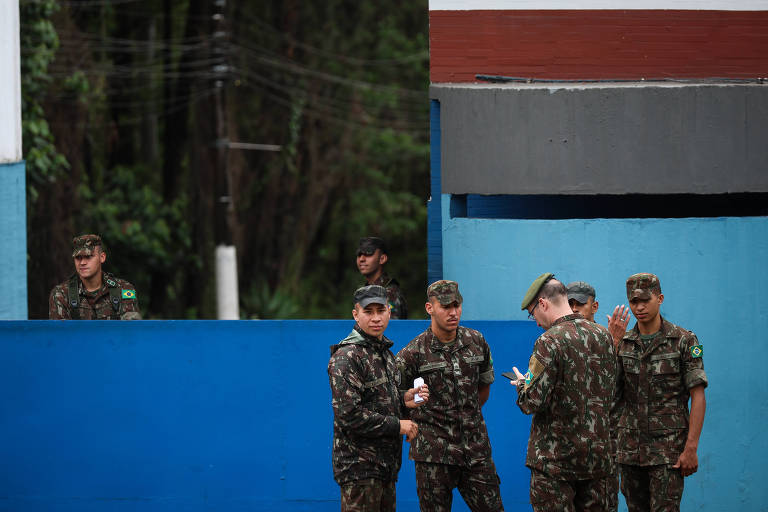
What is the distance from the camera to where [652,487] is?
23.4 feet

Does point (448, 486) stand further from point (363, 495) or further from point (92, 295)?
point (92, 295)

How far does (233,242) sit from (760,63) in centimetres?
1489

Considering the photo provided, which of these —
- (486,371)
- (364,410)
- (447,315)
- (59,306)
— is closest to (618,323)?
(486,371)

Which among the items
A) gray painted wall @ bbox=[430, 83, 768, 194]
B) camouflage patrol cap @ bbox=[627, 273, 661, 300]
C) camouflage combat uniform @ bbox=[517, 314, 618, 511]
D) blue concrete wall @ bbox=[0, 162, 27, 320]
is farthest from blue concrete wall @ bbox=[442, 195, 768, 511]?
blue concrete wall @ bbox=[0, 162, 27, 320]

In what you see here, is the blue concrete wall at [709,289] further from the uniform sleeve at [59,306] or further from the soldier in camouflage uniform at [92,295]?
the uniform sleeve at [59,306]

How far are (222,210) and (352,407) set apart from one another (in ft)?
56.4

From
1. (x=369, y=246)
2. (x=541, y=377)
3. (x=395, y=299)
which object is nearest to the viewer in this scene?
(x=541, y=377)

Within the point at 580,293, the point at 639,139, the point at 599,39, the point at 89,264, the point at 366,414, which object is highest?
the point at 599,39

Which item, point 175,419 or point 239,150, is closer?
point 175,419

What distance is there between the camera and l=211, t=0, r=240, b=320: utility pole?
2298cm

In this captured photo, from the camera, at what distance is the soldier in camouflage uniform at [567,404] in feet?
20.4

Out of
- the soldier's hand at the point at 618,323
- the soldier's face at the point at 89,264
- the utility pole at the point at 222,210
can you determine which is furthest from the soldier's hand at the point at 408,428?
the utility pole at the point at 222,210

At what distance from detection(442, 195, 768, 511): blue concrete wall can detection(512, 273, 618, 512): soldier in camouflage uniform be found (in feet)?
6.96

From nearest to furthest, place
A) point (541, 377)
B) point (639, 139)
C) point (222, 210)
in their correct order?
point (541, 377)
point (639, 139)
point (222, 210)
